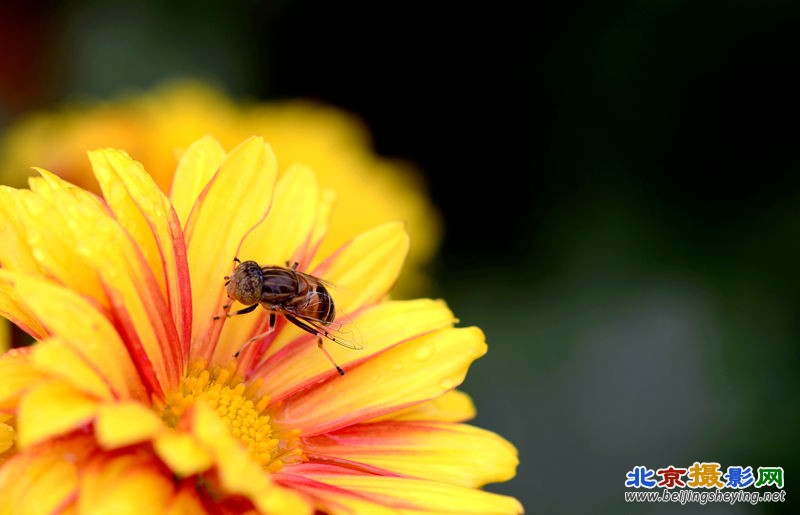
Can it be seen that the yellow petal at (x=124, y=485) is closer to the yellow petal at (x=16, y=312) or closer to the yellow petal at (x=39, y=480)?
the yellow petal at (x=39, y=480)

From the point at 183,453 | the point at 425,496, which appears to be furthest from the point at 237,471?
the point at 425,496

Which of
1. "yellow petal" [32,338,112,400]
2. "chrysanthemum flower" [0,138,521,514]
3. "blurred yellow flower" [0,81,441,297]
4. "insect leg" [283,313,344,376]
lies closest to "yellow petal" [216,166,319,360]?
"chrysanthemum flower" [0,138,521,514]

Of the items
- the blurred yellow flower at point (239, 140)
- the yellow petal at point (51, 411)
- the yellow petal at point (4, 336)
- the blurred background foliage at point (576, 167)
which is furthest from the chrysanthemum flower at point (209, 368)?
the blurred background foliage at point (576, 167)

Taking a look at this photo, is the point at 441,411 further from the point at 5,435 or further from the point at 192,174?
the point at 5,435

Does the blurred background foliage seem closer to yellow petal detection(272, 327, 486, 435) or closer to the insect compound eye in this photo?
yellow petal detection(272, 327, 486, 435)

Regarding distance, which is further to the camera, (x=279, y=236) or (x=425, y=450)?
(x=279, y=236)

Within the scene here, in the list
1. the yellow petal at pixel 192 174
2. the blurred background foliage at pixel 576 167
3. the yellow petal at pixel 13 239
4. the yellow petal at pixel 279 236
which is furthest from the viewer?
the blurred background foliage at pixel 576 167

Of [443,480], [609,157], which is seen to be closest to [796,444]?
[609,157]
